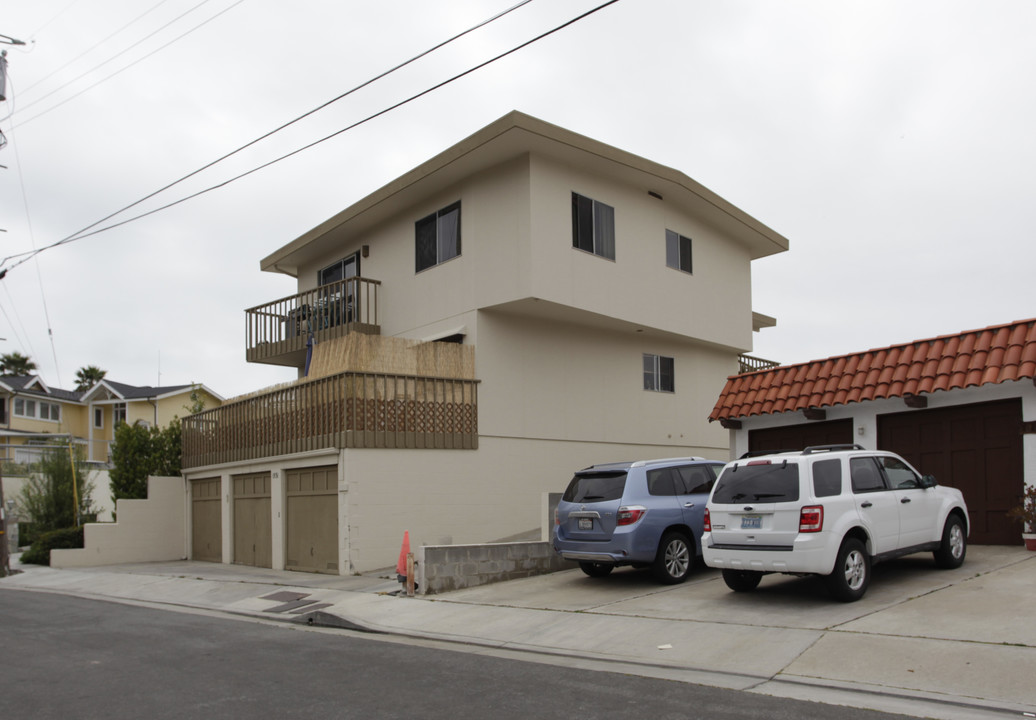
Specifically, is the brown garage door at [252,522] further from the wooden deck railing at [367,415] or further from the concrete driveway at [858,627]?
the concrete driveway at [858,627]

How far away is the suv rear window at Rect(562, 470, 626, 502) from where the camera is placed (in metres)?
12.9

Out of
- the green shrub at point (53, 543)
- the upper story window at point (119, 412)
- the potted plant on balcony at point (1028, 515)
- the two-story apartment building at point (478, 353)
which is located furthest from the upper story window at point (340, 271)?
the upper story window at point (119, 412)

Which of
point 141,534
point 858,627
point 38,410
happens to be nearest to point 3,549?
point 141,534

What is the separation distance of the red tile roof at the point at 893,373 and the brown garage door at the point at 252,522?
1088cm

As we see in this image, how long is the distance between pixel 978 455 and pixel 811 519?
206 inches

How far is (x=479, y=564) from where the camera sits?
14.5 m

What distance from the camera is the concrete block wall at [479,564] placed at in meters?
13.9

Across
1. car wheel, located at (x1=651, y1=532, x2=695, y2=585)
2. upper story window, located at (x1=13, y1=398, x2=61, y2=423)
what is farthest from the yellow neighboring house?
car wheel, located at (x1=651, y1=532, x2=695, y2=585)

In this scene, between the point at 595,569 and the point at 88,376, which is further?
the point at 88,376

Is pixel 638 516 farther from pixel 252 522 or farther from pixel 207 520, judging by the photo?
pixel 207 520

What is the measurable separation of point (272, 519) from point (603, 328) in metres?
9.12

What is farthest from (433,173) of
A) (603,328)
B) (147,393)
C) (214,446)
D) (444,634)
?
(147,393)

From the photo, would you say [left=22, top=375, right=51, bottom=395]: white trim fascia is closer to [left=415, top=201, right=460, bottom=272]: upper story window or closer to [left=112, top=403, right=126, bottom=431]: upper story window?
[left=112, top=403, right=126, bottom=431]: upper story window

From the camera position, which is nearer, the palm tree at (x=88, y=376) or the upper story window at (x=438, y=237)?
the upper story window at (x=438, y=237)
